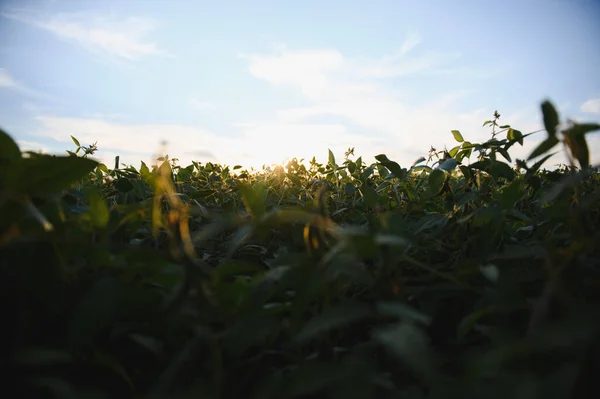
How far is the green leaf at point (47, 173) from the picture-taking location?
0.67 m

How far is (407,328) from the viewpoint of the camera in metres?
0.55

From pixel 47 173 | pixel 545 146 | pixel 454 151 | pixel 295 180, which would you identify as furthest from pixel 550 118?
pixel 295 180

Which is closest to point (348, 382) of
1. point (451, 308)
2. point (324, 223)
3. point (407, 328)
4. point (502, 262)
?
point (407, 328)

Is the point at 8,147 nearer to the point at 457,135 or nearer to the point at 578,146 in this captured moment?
the point at 578,146

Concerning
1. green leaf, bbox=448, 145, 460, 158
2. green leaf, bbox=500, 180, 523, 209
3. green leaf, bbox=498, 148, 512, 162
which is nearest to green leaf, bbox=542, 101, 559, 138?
green leaf, bbox=500, 180, 523, 209

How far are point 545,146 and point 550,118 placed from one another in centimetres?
5

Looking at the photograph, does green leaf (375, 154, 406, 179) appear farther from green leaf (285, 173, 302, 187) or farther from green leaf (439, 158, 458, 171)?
green leaf (285, 173, 302, 187)

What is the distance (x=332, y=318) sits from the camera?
0.59m

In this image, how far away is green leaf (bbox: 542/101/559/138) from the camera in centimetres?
79

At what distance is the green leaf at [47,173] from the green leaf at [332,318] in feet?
1.65

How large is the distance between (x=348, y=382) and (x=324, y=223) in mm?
220

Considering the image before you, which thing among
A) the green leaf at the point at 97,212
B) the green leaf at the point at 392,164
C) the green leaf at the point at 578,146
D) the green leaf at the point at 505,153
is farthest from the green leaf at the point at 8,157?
the green leaf at the point at 505,153

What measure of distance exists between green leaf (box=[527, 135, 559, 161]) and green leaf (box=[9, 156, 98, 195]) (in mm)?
886

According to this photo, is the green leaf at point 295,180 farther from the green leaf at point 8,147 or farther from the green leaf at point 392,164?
the green leaf at point 8,147
